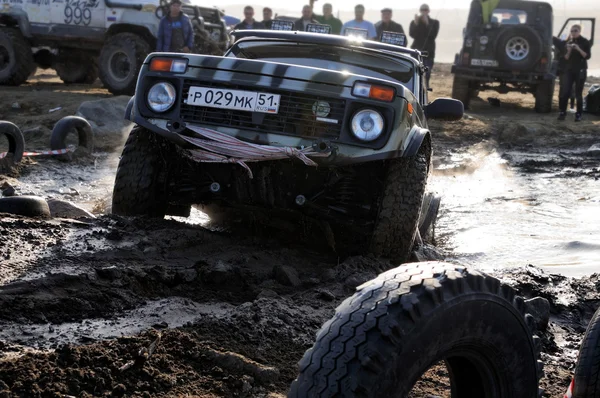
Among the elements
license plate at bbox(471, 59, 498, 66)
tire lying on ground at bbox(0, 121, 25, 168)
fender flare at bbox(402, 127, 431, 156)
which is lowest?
tire lying on ground at bbox(0, 121, 25, 168)

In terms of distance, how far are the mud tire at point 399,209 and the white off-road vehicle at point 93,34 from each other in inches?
384

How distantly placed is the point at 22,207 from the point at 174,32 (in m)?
8.50

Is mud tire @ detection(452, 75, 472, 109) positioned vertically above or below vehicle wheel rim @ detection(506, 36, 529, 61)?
below

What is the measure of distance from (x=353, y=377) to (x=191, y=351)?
4.55 ft

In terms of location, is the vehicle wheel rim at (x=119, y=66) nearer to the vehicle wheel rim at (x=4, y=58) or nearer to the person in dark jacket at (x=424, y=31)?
the vehicle wheel rim at (x=4, y=58)

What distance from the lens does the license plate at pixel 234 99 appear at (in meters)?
5.24

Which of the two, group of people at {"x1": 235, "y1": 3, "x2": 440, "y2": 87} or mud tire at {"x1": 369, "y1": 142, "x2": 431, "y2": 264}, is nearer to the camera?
mud tire at {"x1": 369, "y1": 142, "x2": 431, "y2": 264}

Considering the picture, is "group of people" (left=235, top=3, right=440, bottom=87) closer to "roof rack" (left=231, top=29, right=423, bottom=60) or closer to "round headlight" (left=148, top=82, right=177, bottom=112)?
"roof rack" (left=231, top=29, right=423, bottom=60)

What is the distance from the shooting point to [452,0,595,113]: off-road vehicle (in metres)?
16.5

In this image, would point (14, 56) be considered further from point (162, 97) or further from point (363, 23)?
point (162, 97)

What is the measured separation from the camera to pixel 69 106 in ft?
41.6

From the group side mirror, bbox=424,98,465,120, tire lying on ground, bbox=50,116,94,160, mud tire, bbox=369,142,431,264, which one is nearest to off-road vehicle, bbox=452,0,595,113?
tire lying on ground, bbox=50,116,94,160

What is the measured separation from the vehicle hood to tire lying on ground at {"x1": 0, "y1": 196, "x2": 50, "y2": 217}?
139cm

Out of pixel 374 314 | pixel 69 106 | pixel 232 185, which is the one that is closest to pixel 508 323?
pixel 374 314
